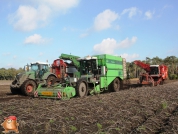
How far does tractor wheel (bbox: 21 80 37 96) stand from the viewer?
503 inches

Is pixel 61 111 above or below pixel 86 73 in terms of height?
below

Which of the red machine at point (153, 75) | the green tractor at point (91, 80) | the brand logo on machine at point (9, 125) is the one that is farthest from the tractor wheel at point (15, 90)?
the red machine at point (153, 75)

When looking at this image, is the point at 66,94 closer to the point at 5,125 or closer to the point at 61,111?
the point at 61,111

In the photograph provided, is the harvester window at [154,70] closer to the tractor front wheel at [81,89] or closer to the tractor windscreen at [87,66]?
the tractor windscreen at [87,66]

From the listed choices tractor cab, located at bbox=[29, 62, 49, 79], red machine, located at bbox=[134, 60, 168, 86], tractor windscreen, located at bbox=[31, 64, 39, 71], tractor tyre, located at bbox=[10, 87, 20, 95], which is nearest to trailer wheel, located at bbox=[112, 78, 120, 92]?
tractor cab, located at bbox=[29, 62, 49, 79]

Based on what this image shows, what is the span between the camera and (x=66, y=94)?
9758 millimetres

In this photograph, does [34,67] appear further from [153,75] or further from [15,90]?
[153,75]

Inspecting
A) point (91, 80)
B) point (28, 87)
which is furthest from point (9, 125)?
point (28, 87)


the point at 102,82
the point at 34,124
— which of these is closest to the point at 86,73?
the point at 102,82

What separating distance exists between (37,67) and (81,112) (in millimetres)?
9043

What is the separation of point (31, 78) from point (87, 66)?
393cm

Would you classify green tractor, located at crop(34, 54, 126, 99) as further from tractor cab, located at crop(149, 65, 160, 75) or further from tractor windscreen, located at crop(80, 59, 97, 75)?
tractor cab, located at crop(149, 65, 160, 75)

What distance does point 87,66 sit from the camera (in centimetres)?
1305

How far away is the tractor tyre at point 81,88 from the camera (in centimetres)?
1034
